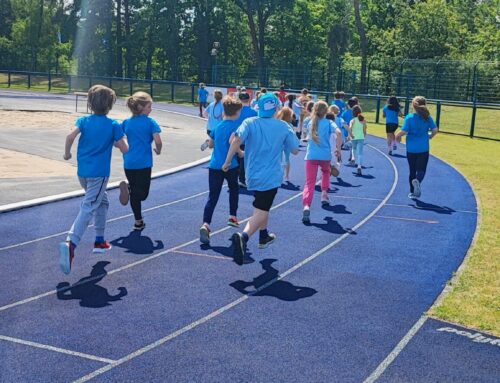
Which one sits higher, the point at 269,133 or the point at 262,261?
the point at 269,133

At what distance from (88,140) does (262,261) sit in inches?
103

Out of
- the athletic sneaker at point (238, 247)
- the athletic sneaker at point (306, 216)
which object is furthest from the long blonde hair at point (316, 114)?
the athletic sneaker at point (238, 247)

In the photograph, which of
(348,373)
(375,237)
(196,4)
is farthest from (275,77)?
(348,373)

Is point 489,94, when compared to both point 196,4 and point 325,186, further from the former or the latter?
point 196,4

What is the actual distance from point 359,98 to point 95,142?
37.0 metres

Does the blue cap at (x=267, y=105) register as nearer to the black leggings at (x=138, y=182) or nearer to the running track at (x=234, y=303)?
the running track at (x=234, y=303)

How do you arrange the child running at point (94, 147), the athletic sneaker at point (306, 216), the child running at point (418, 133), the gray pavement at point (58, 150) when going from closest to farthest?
1. the child running at point (94, 147)
2. the athletic sneaker at point (306, 216)
3. the gray pavement at point (58, 150)
4. the child running at point (418, 133)

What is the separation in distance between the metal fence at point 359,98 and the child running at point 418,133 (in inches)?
651

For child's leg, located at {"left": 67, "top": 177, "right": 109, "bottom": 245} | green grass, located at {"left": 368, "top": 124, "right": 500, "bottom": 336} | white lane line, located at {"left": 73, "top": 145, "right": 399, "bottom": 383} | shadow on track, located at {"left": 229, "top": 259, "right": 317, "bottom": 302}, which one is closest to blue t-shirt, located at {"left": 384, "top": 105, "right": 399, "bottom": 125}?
green grass, located at {"left": 368, "top": 124, "right": 500, "bottom": 336}

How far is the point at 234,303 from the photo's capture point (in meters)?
7.03

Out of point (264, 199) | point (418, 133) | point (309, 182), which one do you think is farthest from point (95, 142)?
point (418, 133)

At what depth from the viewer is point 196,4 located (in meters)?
69.4

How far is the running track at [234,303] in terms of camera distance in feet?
18.0

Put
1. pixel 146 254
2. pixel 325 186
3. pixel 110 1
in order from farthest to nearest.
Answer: pixel 110 1 < pixel 325 186 < pixel 146 254
